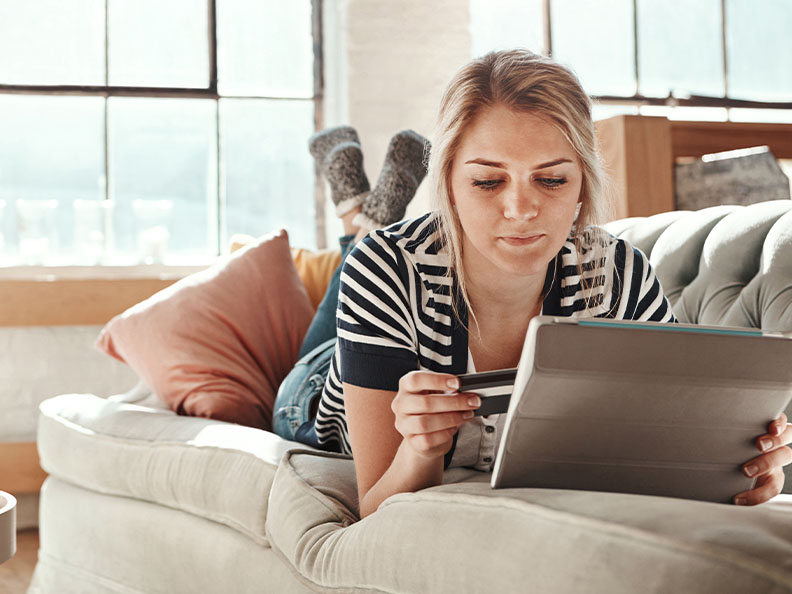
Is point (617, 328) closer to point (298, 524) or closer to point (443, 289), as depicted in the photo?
point (443, 289)

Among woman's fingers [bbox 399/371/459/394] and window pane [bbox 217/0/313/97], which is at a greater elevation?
window pane [bbox 217/0/313/97]

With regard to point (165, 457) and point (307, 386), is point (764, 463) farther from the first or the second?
point (165, 457)

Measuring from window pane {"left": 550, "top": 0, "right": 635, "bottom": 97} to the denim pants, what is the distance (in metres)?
2.38

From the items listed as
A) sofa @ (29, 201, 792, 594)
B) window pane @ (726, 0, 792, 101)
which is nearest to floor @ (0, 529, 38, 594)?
sofa @ (29, 201, 792, 594)

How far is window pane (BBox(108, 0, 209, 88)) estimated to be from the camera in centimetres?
353

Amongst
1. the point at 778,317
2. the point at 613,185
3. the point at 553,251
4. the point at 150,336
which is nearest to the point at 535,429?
the point at 553,251

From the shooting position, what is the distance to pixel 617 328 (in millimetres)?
789

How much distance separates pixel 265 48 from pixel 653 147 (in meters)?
1.94

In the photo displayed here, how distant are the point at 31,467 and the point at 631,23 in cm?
306

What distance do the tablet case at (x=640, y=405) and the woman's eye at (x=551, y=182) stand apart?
1.31 feet

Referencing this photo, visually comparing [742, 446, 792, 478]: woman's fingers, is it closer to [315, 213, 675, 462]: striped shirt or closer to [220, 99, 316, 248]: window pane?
[315, 213, 675, 462]: striped shirt

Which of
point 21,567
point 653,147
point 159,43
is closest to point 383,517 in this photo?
point 653,147

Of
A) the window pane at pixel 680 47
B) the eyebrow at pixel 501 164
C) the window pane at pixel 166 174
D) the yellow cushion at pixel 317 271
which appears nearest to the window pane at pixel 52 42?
the window pane at pixel 166 174

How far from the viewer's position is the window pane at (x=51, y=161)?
337 cm
